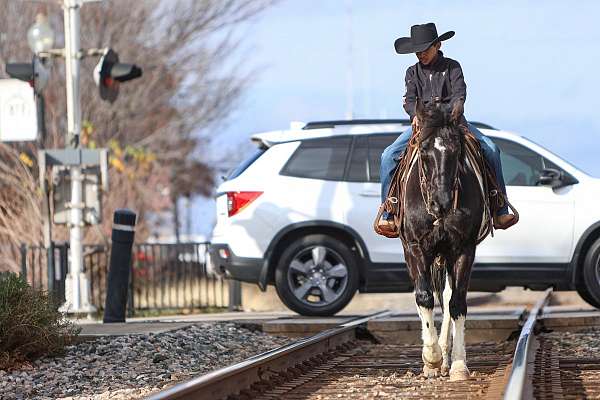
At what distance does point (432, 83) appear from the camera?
1147 cm

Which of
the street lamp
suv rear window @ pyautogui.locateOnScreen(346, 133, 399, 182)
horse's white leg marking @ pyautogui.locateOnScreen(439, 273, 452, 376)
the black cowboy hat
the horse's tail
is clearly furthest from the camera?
the street lamp

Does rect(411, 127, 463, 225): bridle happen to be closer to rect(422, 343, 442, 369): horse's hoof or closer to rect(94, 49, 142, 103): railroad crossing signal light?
rect(422, 343, 442, 369): horse's hoof

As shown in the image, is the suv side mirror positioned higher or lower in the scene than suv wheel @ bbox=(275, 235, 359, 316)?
higher

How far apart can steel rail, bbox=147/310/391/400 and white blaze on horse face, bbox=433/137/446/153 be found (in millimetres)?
1935

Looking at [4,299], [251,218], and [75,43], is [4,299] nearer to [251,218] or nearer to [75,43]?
[251,218]

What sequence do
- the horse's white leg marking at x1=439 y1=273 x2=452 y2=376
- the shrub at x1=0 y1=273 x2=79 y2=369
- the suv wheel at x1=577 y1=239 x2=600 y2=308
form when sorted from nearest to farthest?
the horse's white leg marking at x1=439 y1=273 x2=452 y2=376
the shrub at x1=0 y1=273 x2=79 y2=369
the suv wheel at x1=577 y1=239 x2=600 y2=308

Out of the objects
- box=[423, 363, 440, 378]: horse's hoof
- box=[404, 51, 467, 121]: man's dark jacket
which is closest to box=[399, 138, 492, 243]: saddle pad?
box=[404, 51, 467, 121]: man's dark jacket

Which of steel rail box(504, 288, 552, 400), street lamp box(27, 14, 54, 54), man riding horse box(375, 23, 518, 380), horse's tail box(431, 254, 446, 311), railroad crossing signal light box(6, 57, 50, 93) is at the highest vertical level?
street lamp box(27, 14, 54, 54)

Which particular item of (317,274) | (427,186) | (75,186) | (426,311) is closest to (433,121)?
(427,186)

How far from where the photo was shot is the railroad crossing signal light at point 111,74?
861 inches

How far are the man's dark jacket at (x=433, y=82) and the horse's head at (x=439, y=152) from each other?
95 cm

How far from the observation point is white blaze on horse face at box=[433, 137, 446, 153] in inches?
405

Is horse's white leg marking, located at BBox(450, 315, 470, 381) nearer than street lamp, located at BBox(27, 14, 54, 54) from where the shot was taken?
Yes

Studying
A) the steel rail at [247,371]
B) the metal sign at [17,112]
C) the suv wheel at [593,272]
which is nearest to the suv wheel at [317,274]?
the suv wheel at [593,272]
